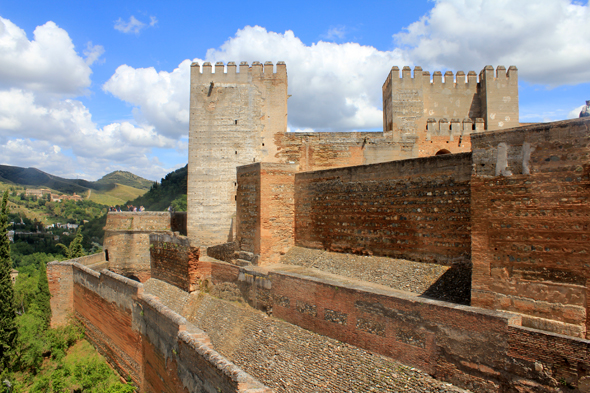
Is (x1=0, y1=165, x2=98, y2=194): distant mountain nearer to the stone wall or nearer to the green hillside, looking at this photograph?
the green hillside

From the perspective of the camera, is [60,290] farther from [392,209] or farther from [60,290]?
[392,209]

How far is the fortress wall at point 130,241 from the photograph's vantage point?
1697 cm

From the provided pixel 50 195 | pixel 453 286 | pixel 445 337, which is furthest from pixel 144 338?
pixel 50 195

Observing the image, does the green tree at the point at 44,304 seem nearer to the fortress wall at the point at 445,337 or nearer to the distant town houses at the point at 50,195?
the fortress wall at the point at 445,337

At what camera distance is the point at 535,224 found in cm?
506

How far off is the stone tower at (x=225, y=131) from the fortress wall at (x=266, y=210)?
3543 millimetres

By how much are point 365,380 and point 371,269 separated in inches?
123

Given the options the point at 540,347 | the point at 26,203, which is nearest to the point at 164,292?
the point at 540,347

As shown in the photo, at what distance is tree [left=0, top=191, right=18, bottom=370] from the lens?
13773 mm

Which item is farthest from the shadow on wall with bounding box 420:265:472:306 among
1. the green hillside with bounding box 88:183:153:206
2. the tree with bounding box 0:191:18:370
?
the green hillside with bounding box 88:183:153:206

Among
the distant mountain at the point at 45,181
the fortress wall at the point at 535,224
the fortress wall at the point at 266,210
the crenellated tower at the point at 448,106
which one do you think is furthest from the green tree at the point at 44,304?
the distant mountain at the point at 45,181

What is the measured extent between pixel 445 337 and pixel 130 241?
1576cm

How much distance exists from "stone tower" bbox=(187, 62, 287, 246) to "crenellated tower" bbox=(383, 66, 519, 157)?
4741 mm

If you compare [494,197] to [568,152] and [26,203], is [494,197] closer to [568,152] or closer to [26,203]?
[568,152]
